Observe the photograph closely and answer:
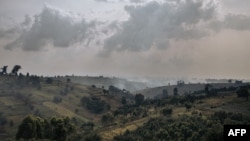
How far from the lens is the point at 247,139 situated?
157 feet

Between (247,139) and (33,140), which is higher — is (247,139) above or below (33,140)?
above

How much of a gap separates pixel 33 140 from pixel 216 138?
97458 mm

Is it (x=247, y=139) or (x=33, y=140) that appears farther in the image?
(x=33, y=140)

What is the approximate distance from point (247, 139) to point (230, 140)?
11.7ft

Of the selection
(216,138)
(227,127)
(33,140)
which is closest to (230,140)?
(227,127)

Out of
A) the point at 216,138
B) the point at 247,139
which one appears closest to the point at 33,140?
the point at 216,138

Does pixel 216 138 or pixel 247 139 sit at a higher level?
pixel 247 139

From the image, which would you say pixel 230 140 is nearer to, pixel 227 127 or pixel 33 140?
pixel 227 127

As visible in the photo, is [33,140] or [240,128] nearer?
[240,128]

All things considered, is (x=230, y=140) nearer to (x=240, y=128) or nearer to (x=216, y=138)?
(x=240, y=128)

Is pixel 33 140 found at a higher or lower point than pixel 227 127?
lower

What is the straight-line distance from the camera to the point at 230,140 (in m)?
46.0

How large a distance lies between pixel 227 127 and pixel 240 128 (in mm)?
2040

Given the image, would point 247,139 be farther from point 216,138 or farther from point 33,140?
point 33,140
